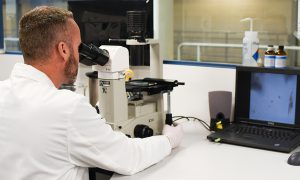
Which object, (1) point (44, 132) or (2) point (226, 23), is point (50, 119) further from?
(2) point (226, 23)

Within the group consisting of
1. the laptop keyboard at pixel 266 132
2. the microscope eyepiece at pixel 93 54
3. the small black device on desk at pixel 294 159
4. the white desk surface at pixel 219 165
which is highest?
the microscope eyepiece at pixel 93 54

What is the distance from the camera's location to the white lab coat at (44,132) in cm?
109

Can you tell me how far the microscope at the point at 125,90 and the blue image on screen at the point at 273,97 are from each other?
0.40 m

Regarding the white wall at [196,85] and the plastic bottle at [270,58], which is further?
the white wall at [196,85]

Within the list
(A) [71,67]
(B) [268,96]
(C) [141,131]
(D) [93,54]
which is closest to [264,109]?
(B) [268,96]

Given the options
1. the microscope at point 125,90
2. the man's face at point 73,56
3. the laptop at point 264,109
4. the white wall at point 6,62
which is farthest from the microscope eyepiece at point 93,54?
the white wall at point 6,62

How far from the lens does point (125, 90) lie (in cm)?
153

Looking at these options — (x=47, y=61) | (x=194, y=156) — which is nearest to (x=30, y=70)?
(x=47, y=61)

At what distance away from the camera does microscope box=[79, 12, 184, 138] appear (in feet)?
4.85

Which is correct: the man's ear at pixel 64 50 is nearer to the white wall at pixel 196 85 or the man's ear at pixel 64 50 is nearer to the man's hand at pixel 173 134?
the man's hand at pixel 173 134

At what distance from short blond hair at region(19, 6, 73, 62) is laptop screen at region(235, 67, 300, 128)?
954 mm

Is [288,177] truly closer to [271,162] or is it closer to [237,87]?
[271,162]

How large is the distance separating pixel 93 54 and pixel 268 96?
829 mm

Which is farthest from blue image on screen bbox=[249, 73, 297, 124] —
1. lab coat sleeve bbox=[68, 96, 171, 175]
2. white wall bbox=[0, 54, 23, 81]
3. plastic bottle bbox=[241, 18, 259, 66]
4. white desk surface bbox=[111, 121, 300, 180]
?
white wall bbox=[0, 54, 23, 81]
